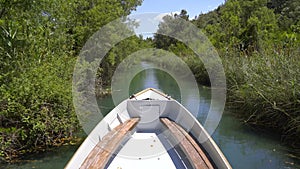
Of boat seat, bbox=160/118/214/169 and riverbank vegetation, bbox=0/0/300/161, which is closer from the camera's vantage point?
boat seat, bbox=160/118/214/169

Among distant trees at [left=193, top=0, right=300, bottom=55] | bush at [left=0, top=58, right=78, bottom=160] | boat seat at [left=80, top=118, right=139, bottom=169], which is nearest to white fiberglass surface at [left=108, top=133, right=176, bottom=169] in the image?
boat seat at [left=80, top=118, right=139, bottom=169]

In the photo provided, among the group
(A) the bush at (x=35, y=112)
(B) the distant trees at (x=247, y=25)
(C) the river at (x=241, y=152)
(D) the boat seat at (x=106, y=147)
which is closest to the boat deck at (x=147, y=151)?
(D) the boat seat at (x=106, y=147)

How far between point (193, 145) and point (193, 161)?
56 cm

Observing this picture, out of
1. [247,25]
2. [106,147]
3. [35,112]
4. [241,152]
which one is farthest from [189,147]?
[247,25]

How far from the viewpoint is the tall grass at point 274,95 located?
6176mm

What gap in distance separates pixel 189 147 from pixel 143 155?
81cm

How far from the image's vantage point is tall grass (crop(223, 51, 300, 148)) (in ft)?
20.3

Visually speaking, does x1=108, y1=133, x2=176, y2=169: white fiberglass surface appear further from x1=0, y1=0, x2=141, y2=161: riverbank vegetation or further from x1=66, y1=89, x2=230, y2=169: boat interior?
x1=0, y1=0, x2=141, y2=161: riverbank vegetation

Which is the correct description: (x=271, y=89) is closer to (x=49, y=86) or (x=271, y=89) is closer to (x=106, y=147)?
(x=106, y=147)

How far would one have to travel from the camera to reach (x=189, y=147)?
14.1 feet

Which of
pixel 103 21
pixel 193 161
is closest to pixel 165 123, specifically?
pixel 193 161

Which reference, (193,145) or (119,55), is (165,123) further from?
(119,55)

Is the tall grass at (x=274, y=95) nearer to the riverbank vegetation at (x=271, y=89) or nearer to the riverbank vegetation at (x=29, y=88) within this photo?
the riverbank vegetation at (x=271, y=89)

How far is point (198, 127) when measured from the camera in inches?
191
